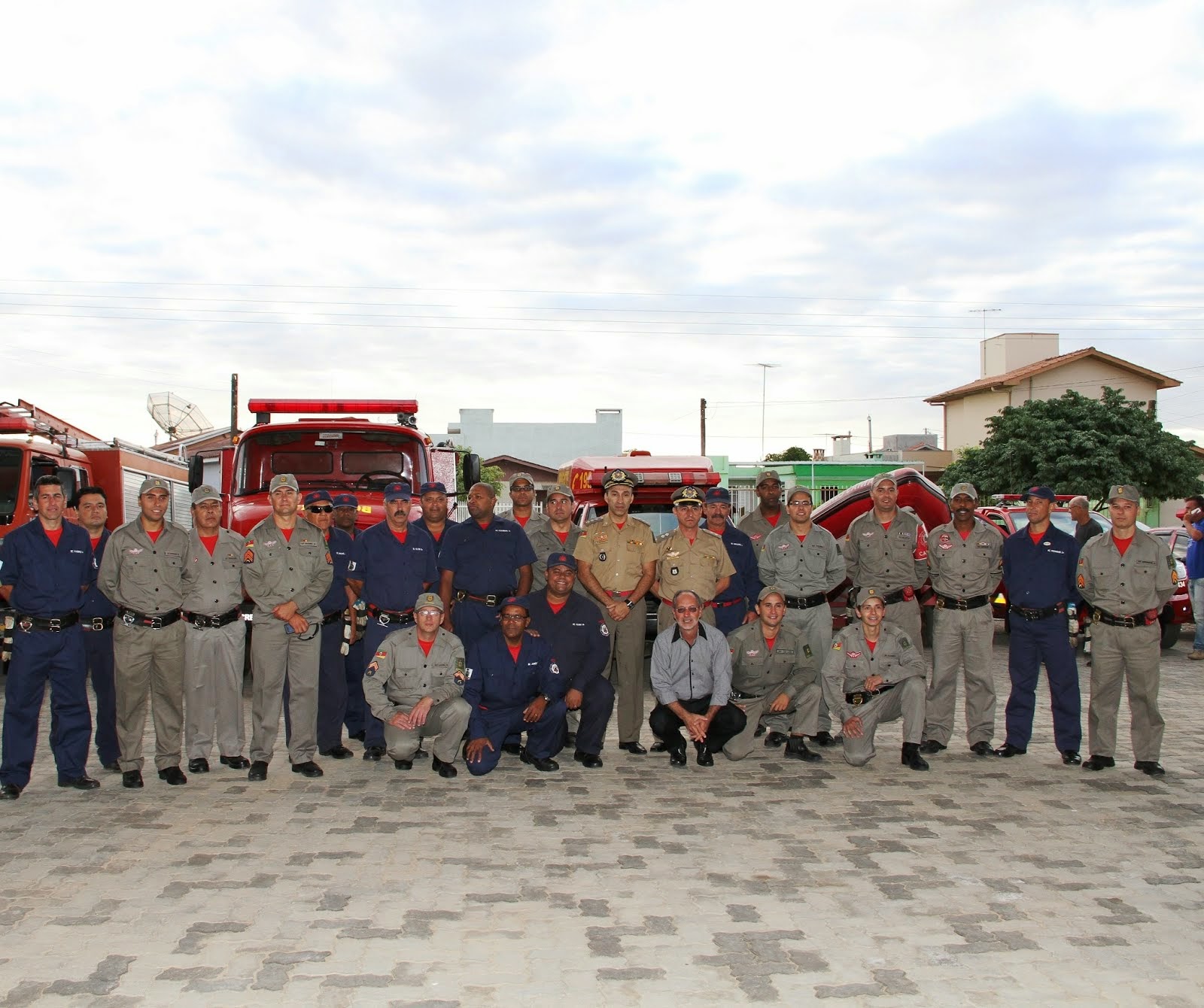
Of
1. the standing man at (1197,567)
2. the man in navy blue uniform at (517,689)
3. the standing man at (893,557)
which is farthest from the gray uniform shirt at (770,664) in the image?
the standing man at (1197,567)

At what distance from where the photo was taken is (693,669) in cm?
804

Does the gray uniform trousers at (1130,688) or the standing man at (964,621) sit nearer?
the gray uniform trousers at (1130,688)

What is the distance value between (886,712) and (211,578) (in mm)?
4617

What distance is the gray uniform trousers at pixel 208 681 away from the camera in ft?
24.7

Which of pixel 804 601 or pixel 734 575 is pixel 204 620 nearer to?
pixel 734 575

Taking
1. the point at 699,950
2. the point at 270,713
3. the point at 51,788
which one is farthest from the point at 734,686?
the point at 51,788

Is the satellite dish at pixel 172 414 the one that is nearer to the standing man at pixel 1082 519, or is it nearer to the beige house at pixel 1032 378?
the standing man at pixel 1082 519

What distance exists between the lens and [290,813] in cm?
654

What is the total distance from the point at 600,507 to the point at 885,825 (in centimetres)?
668

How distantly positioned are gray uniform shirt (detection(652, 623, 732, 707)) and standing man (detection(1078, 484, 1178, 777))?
2.48m

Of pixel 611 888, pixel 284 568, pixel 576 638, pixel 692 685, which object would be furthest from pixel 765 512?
pixel 611 888

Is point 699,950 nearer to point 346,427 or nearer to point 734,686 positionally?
point 734,686

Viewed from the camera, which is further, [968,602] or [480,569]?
[480,569]

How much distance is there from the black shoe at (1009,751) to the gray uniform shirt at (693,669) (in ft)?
6.41
